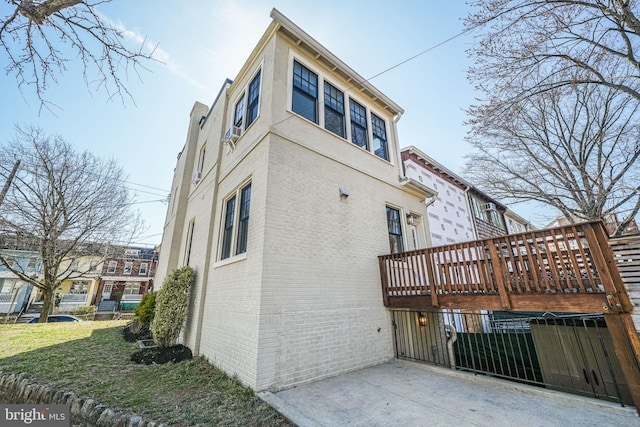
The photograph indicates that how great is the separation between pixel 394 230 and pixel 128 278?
1358 inches

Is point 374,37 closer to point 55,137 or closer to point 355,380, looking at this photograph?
point 355,380

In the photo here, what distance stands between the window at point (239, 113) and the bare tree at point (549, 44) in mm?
5884

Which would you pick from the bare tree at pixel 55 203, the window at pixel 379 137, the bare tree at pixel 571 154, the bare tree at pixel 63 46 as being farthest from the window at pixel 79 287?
the bare tree at pixel 571 154

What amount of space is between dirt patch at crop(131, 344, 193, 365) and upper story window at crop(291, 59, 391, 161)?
653 cm

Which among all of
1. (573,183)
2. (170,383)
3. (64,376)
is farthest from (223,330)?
(573,183)

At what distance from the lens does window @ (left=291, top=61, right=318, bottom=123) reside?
6.52 metres

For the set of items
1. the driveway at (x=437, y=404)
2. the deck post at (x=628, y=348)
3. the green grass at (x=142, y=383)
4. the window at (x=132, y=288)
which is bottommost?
the driveway at (x=437, y=404)

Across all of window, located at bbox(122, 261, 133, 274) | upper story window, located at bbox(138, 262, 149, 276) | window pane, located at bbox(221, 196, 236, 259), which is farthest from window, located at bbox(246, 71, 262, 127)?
upper story window, located at bbox(138, 262, 149, 276)

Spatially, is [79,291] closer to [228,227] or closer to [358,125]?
[228,227]

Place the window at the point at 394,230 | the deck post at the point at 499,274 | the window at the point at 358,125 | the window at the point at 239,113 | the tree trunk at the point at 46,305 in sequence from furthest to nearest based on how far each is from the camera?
the tree trunk at the point at 46,305, the window at the point at 358,125, the window at the point at 394,230, the window at the point at 239,113, the deck post at the point at 499,274

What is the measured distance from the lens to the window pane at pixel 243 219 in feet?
19.4

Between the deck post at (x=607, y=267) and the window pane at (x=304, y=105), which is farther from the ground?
the window pane at (x=304, y=105)

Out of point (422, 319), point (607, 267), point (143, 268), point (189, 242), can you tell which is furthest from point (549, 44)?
point (143, 268)

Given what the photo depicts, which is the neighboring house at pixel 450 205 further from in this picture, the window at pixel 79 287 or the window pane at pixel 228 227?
the window at pixel 79 287
